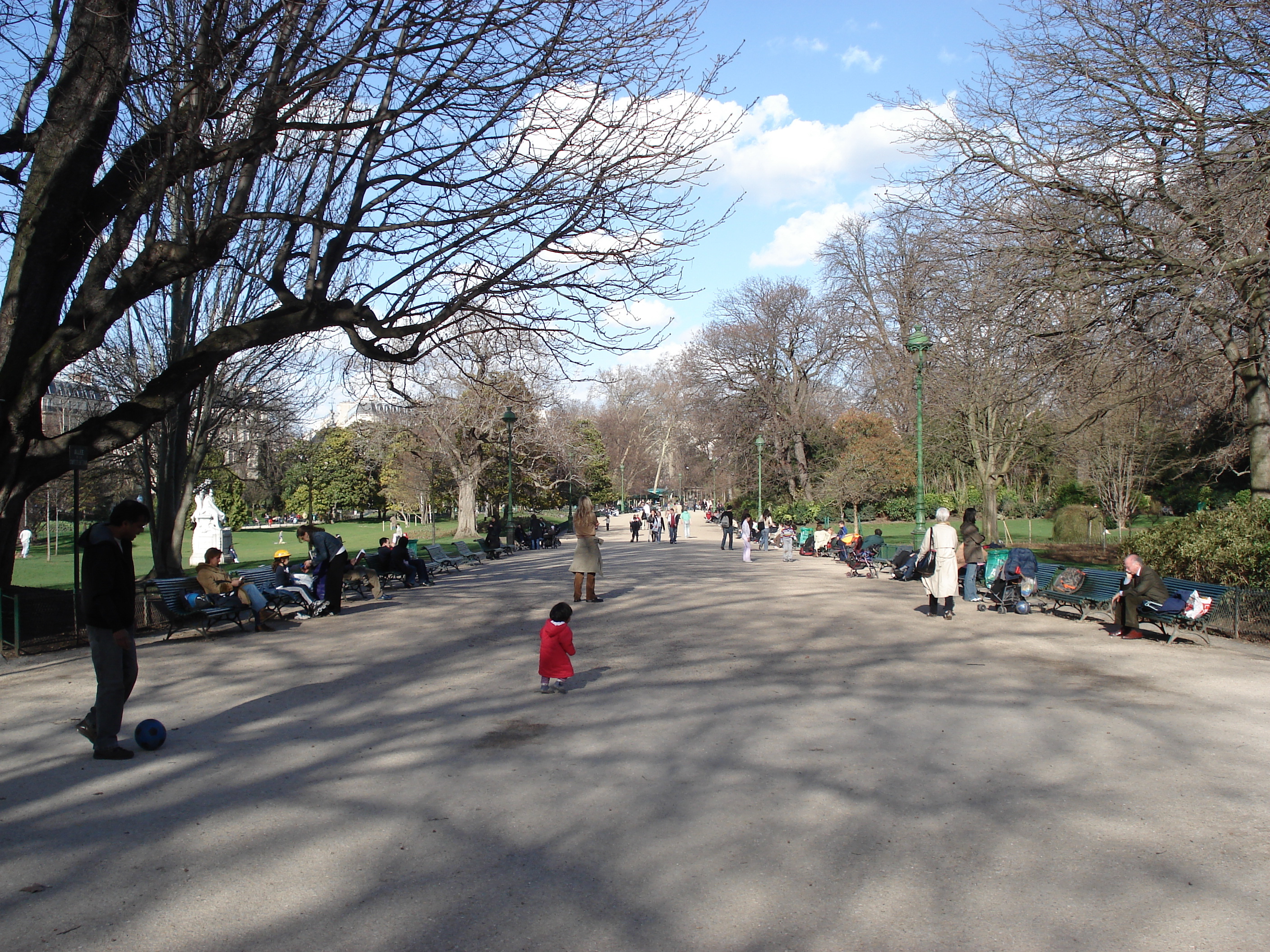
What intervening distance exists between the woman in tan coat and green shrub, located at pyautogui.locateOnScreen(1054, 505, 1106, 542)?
956 inches

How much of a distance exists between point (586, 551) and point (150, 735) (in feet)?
30.2

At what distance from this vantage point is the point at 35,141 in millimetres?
11578

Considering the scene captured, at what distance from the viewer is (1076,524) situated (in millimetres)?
33969

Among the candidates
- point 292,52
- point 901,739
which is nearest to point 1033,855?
point 901,739

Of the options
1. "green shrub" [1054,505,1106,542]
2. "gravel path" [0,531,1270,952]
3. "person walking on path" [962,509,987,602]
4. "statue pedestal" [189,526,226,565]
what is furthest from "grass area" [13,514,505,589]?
"green shrub" [1054,505,1106,542]

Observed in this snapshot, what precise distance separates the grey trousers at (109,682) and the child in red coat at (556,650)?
331 cm

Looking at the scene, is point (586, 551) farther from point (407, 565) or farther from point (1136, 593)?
point (1136, 593)

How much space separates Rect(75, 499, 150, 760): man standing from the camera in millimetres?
6379

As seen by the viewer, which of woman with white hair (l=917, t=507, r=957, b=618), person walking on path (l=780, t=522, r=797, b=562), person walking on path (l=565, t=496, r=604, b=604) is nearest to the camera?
woman with white hair (l=917, t=507, r=957, b=618)

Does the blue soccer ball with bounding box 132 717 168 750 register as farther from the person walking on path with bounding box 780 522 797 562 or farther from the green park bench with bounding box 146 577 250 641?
the person walking on path with bounding box 780 522 797 562

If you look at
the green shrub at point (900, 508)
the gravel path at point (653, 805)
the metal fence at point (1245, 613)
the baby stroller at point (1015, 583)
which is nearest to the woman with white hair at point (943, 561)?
the baby stroller at point (1015, 583)

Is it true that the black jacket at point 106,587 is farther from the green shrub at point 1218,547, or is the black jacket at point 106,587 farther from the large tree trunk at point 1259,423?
the large tree trunk at point 1259,423

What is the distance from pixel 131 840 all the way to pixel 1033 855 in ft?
15.6

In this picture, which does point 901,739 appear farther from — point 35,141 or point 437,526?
point 437,526
